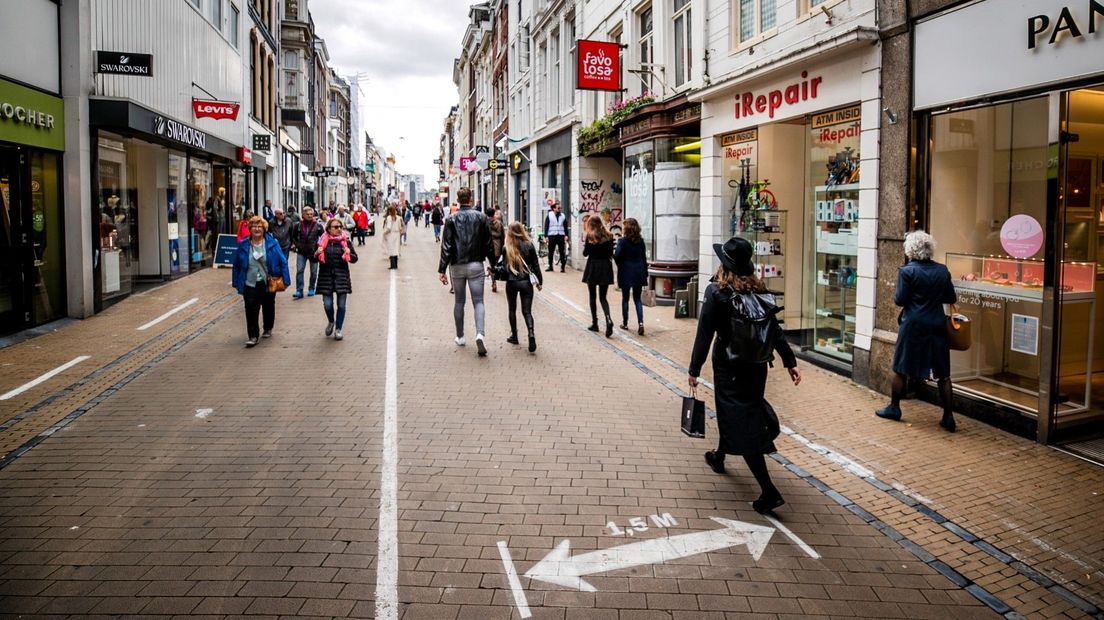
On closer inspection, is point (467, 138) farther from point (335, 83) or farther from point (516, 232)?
point (516, 232)

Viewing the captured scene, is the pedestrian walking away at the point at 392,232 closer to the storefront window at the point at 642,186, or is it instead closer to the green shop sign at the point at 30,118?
the storefront window at the point at 642,186

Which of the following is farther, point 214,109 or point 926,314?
point 214,109

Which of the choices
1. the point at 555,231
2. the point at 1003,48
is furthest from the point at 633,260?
the point at 555,231

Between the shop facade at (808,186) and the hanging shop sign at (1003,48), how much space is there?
2.95ft

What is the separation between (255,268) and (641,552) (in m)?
7.93

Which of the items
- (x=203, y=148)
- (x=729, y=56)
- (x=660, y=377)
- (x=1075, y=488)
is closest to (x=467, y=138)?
(x=203, y=148)

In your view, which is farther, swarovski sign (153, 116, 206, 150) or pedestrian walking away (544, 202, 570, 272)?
pedestrian walking away (544, 202, 570, 272)

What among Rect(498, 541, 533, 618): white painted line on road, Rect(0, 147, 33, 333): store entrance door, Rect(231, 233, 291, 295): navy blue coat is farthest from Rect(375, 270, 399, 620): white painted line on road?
Rect(0, 147, 33, 333): store entrance door

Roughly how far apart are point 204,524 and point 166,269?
16049 millimetres

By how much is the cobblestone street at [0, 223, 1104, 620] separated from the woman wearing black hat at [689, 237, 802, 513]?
1.24 feet

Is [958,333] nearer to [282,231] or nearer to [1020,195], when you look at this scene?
[1020,195]

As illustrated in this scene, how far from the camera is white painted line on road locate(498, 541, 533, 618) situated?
153 inches

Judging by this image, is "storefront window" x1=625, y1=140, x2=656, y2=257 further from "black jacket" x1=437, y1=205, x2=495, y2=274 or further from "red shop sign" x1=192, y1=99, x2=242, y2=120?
"red shop sign" x1=192, y1=99, x2=242, y2=120

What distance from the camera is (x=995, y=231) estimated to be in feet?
25.5
